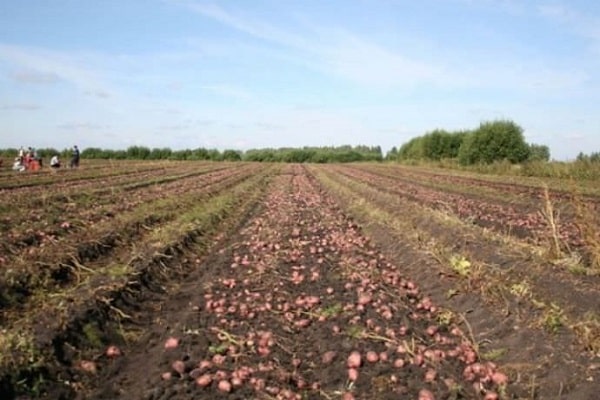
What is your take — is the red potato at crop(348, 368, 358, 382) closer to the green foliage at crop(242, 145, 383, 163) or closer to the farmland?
the farmland

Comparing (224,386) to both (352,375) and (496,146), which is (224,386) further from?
(496,146)

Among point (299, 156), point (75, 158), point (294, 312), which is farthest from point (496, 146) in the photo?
point (299, 156)

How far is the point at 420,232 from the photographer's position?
11.2m

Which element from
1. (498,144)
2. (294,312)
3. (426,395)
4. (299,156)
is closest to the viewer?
(426,395)

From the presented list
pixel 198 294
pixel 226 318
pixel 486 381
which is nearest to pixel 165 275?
pixel 198 294

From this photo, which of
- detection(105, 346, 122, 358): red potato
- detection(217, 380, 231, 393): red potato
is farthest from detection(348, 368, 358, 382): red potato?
detection(105, 346, 122, 358): red potato

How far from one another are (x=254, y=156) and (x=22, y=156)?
64.7 metres

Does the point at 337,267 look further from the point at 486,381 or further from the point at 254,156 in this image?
the point at 254,156

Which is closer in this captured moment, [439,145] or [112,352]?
[112,352]

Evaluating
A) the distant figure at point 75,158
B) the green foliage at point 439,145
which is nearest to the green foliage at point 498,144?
the green foliage at point 439,145

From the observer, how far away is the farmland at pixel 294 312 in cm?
466

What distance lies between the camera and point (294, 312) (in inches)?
255

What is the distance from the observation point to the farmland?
4.66 meters

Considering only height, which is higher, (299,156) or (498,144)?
(498,144)
